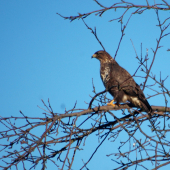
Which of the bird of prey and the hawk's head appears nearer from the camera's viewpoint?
the bird of prey

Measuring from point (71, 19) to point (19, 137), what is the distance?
6.52 ft

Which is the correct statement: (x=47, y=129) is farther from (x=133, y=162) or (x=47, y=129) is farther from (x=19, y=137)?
(x=133, y=162)

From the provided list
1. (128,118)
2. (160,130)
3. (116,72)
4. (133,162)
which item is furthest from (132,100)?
(133,162)

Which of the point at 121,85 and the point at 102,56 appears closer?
the point at 121,85

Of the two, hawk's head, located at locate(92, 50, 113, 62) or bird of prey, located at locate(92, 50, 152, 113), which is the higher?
hawk's head, located at locate(92, 50, 113, 62)

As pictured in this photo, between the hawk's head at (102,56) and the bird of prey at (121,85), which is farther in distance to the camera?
the hawk's head at (102,56)

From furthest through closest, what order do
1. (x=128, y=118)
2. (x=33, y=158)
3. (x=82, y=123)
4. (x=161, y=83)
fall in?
(x=128, y=118), (x=82, y=123), (x=161, y=83), (x=33, y=158)

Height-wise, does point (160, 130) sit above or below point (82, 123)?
below

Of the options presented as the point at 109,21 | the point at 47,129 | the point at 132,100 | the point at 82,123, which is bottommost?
the point at 47,129

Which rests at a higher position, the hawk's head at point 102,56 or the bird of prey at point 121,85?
the hawk's head at point 102,56

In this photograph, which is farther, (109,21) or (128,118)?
(128,118)

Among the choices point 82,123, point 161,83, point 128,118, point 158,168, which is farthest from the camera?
point 128,118

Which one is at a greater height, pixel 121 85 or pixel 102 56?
pixel 102 56

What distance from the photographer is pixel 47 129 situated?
340 cm
